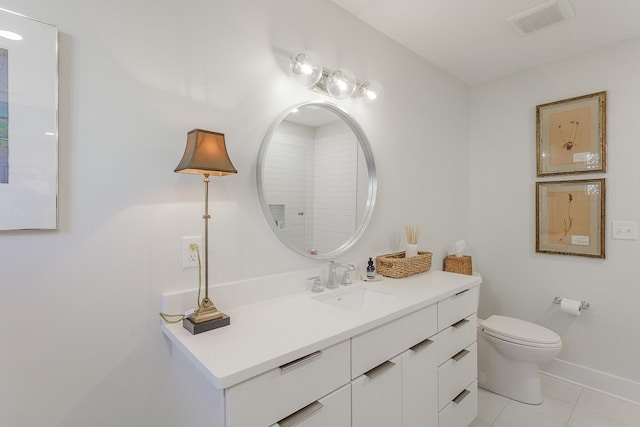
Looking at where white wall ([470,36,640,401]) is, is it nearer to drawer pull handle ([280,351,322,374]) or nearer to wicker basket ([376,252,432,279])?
wicker basket ([376,252,432,279])

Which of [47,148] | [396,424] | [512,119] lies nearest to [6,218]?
[47,148]

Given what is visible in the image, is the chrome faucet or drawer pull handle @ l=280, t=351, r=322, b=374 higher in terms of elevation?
the chrome faucet

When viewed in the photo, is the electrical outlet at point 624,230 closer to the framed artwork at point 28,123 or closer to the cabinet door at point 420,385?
the cabinet door at point 420,385

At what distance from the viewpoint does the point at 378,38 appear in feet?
6.75

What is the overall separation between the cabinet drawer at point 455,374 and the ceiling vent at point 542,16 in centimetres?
190

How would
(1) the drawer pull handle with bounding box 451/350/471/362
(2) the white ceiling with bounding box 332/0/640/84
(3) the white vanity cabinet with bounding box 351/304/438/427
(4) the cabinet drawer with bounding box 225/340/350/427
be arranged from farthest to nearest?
(2) the white ceiling with bounding box 332/0/640/84, (1) the drawer pull handle with bounding box 451/350/471/362, (3) the white vanity cabinet with bounding box 351/304/438/427, (4) the cabinet drawer with bounding box 225/340/350/427

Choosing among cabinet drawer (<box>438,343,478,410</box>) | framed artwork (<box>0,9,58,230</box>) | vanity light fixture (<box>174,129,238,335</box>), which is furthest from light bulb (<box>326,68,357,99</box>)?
cabinet drawer (<box>438,343,478,410</box>)

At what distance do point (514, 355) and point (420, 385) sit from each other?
3.37ft

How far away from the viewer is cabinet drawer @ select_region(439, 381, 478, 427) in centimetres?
162

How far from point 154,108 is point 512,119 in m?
2.66

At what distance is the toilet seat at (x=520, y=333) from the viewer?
1980mm

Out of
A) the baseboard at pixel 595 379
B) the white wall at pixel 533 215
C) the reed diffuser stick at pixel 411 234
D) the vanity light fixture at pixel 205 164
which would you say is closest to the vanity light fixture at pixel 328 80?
the vanity light fixture at pixel 205 164

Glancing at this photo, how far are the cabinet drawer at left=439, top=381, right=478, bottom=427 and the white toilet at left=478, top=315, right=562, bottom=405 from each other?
43 cm

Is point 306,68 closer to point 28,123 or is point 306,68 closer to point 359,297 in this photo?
point 28,123
